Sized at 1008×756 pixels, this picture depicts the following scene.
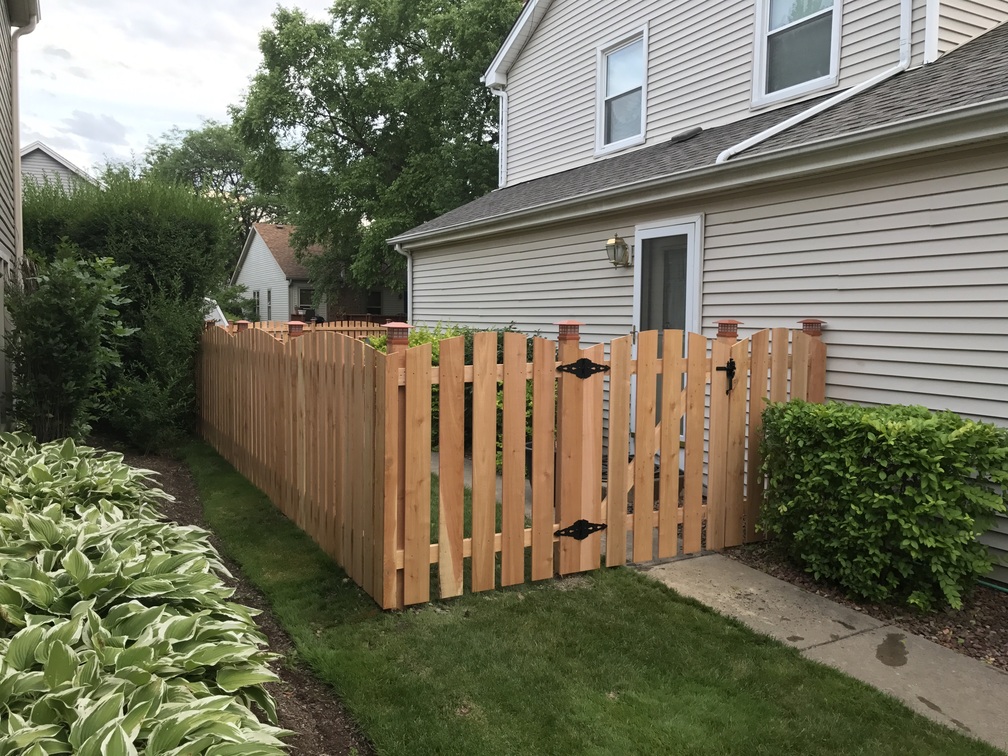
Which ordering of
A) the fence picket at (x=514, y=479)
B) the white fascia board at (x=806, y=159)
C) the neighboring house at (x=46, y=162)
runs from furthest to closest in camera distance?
1. the neighboring house at (x=46, y=162)
2. the white fascia board at (x=806, y=159)
3. the fence picket at (x=514, y=479)

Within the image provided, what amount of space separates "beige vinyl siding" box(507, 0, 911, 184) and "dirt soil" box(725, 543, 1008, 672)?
4.87 m

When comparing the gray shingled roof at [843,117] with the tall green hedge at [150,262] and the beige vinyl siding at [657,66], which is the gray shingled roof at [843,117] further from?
the tall green hedge at [150,262]

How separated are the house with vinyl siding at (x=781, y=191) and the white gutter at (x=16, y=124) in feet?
17.8

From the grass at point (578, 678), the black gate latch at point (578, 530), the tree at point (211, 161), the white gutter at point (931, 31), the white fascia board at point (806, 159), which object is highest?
the tree at point (211, 161)

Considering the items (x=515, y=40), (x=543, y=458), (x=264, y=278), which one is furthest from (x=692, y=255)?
(x=264, y=278)

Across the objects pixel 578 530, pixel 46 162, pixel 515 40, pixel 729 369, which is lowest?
pixel 578 530

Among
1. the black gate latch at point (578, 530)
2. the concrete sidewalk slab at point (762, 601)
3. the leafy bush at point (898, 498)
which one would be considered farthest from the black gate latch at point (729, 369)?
the black gate latch at point (578, 530)

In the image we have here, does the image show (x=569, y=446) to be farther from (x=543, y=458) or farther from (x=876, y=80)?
(x=876, y=80)

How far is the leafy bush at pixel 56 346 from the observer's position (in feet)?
19.7

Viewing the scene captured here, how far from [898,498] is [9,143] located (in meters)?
9.41

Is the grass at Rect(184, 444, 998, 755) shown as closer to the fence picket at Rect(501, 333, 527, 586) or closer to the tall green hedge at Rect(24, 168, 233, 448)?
the fence picket at Rect(501, 333, 527, 586)

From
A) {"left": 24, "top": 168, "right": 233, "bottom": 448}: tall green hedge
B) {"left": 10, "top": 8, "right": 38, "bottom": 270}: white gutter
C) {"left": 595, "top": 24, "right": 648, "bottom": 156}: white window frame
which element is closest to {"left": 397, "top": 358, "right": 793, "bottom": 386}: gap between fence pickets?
{"left": 24, "top": 168, "right": 233, "bottom": 448}: tall green hedge

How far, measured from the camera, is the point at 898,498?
3.93 meters

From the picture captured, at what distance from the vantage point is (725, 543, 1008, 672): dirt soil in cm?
367
